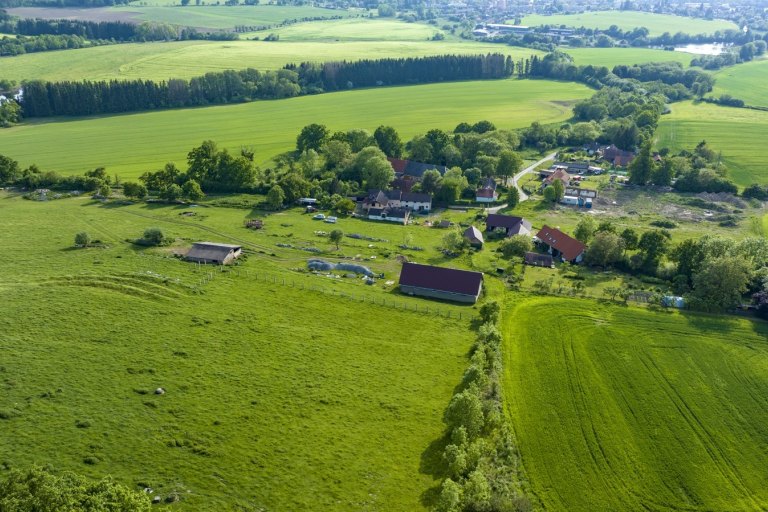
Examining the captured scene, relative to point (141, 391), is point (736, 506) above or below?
below

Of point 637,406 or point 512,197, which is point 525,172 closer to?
point 512,197

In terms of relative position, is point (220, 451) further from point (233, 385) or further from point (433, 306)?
point (433, 306)

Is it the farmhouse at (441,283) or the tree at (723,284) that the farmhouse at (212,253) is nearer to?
the farmhouse at (441,283)

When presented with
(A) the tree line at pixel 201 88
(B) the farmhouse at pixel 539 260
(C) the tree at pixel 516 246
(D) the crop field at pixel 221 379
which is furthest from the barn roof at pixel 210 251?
(A) the tree line at pixel 201 88

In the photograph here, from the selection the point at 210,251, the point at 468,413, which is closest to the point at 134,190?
the point at 210,251

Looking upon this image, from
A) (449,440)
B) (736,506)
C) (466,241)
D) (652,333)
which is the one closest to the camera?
(736,506)

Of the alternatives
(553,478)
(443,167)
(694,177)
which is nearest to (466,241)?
(443,167)

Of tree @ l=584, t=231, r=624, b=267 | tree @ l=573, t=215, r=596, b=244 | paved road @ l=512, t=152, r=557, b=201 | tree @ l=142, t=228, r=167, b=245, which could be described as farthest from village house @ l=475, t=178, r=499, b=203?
tree @ l=142, t=228, r=167, b=245

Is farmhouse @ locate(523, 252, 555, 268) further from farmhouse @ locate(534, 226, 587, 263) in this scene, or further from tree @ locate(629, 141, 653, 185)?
tree @ locate(629, 141, 653, 185)
